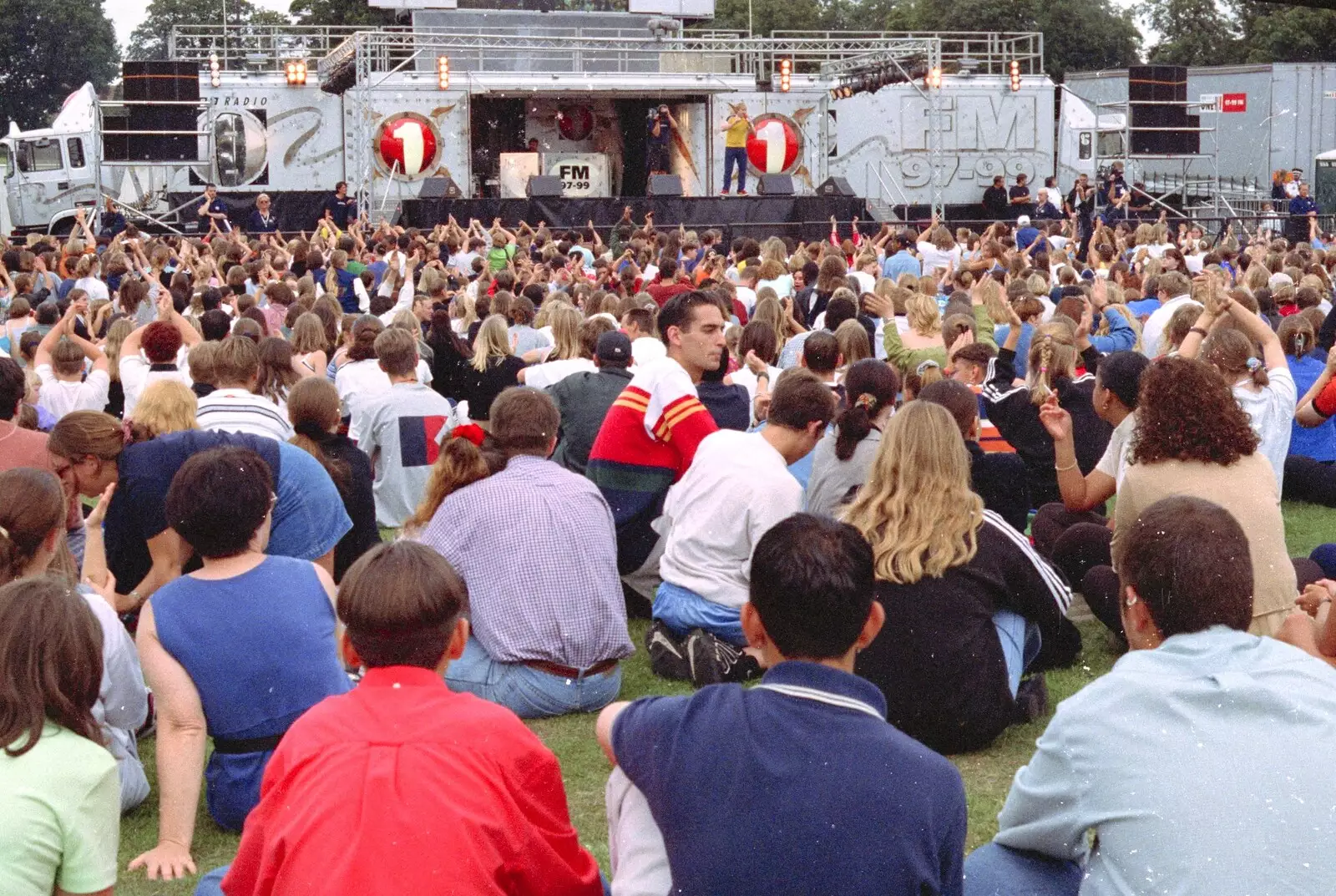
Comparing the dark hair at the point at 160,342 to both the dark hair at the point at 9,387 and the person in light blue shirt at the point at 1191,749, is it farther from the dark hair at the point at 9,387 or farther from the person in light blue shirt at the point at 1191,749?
the person in light blue shirt at the point at 1191,749

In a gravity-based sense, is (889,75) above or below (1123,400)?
above

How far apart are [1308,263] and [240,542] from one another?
12335 mm

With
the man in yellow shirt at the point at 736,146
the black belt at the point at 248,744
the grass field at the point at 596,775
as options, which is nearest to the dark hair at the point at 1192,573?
the grass field at the point at 596,775

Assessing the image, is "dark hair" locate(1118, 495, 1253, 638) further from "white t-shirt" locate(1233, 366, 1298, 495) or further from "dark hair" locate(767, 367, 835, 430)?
"white t-shirt" locate(1233, 366, 1298, 495)

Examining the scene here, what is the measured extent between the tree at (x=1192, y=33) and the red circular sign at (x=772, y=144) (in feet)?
145

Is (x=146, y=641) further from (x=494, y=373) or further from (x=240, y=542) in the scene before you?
(x=494, y=373)

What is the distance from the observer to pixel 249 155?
28.9m

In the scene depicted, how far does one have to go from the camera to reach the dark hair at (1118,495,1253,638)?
286 centimetres

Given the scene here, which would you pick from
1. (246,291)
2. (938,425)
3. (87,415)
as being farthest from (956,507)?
(246,291)

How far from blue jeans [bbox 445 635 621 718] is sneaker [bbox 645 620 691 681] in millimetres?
559

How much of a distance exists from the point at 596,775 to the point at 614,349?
326cm

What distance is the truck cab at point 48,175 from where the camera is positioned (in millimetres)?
30844

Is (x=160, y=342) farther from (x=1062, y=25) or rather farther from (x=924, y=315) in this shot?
(x=1062, y=25)

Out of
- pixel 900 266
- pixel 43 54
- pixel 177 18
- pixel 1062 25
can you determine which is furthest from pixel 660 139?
pixel 177 18
